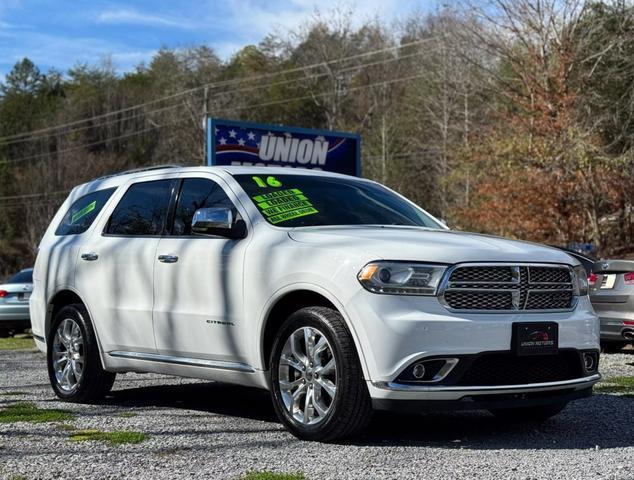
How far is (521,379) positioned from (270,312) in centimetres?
163

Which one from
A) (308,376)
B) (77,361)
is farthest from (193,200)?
(308,376)

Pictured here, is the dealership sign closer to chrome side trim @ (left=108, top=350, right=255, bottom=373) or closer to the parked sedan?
the parked sedan

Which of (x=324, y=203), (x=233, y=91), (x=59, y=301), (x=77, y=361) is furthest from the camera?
(x=233, y=91)

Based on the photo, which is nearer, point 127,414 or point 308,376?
point 308,376

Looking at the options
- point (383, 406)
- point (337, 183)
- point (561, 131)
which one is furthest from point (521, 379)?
point (561, 131)

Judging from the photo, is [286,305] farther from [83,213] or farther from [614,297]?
[614,297]

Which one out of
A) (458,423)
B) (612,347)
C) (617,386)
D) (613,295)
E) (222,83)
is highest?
(222,83)

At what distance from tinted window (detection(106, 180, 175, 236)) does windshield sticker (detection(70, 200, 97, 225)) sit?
45 cm

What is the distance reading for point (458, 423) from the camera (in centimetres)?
696

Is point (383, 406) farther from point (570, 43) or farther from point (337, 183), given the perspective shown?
point (570, 43)

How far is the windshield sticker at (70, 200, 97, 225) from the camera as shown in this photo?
851 centimetres

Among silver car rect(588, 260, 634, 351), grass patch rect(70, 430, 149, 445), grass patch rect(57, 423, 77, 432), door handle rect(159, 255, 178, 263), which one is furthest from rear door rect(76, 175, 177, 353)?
silver car rect(588, 260, 634, 351)

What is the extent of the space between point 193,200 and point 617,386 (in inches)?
167

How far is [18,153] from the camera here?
70125mm
